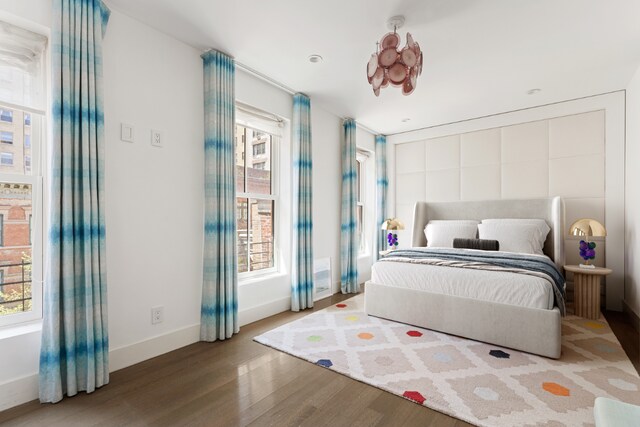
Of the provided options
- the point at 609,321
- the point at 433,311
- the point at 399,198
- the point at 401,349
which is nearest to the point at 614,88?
the point at 609,321

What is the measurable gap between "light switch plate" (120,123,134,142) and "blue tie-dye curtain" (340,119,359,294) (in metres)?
2.71

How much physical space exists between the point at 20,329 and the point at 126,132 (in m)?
1.40

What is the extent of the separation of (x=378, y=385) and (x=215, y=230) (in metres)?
1.73

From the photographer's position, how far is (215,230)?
2625 mm

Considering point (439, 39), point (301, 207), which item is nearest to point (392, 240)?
point (301, 207)

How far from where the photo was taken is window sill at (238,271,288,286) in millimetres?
3146

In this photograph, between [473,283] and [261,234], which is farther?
[261,234]

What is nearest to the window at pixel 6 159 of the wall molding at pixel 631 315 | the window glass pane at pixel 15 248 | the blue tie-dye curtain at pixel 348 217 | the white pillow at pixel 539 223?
the window glass pane at pixel 15 248

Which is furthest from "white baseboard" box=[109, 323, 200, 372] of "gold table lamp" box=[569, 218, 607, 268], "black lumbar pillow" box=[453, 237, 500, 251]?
"gold table lamp" box=[569, 218, 607, 268]

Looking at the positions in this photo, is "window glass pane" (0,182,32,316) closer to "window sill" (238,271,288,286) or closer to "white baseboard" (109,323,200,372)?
"white baseboard" (109,323,200,372)

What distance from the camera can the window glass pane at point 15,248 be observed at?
1840mm

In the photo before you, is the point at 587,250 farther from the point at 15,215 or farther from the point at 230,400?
the point at 15,215

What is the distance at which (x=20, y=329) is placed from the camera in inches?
71.3

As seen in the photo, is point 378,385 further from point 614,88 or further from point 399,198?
point 614,88
